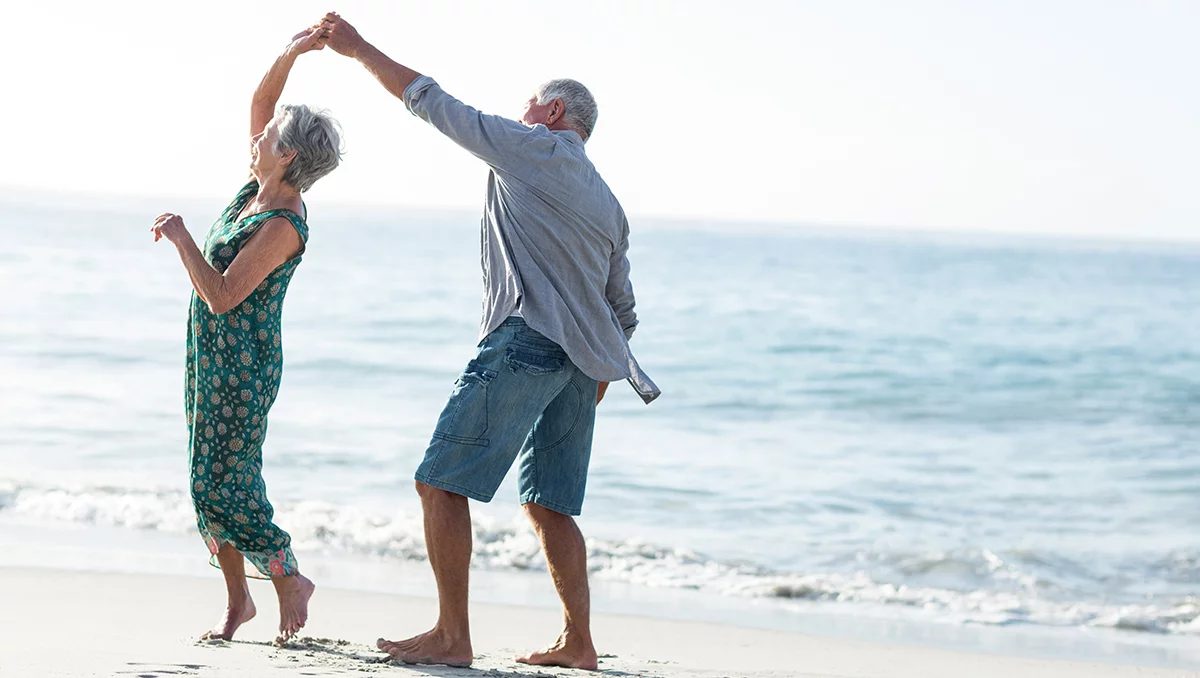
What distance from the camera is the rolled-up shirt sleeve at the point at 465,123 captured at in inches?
123

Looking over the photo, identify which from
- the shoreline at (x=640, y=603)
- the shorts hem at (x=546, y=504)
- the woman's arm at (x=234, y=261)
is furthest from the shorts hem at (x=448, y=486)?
the shoreline at (x=640, y=603)

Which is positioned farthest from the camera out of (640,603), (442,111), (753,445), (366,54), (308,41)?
(753,445)

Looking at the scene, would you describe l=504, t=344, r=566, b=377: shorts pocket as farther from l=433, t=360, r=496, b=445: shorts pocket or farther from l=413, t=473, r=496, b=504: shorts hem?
l=413, t=473, r=496, b=504: shorts hem

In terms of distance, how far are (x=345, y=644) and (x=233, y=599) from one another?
1.14ft

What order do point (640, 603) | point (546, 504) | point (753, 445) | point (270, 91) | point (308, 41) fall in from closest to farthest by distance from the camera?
point (308, 41) < point (546, 504) < point (270, 91) < point (640, 603) < point (753, 445)

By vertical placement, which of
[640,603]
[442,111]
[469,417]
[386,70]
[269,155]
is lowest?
[640,603]

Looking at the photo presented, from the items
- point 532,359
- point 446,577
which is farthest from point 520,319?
point 446,577

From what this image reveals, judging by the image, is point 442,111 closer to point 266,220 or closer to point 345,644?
point 266,220

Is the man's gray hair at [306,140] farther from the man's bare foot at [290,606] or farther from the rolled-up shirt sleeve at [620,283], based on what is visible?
the man's bare foot at [290,606]

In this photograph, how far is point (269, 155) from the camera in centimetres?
333

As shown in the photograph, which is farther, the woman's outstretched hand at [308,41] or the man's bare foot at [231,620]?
the man's bare foot at [231,620]

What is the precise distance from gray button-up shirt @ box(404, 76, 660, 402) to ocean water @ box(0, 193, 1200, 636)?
282 cm

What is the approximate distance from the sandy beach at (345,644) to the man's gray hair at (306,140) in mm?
1268

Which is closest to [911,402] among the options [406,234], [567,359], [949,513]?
[949,513]
